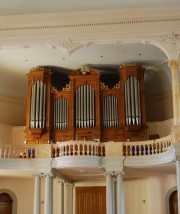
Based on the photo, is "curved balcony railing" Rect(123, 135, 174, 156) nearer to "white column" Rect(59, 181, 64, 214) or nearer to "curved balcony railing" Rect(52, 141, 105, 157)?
"curved balcony railing" Rect(52, 141, 105, 157)

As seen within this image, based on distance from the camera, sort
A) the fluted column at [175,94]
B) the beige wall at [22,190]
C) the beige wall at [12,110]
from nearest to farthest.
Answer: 1. the fluted column at [175,94]
2. the beige wall at [22,190]
3. the beige wall at [12,110]

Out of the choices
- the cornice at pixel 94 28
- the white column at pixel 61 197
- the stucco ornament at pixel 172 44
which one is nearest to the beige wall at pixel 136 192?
the white column at pixel 61 197

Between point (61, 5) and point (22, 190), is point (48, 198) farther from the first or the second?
point (61, 5)

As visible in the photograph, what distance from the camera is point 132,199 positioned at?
20188mm

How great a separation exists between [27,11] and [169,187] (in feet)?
31.5

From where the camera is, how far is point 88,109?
18375 millimetres

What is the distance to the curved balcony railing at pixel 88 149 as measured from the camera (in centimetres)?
1616

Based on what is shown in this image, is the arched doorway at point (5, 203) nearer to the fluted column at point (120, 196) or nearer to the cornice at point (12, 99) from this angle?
the cornice at point (12, 99)

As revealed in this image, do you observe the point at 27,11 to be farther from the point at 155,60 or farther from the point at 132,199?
the point at 132,199

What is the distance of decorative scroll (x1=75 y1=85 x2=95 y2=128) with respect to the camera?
1827cm

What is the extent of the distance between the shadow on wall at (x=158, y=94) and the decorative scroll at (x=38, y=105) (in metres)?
4.80

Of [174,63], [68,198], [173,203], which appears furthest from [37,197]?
[174,63]

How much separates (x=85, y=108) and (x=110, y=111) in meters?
1.05

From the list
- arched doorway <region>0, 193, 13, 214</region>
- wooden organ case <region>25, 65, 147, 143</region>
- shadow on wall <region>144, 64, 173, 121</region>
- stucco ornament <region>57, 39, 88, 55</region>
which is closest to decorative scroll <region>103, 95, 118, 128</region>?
wooden organ case <region>25, 65, 147, 143</region>
